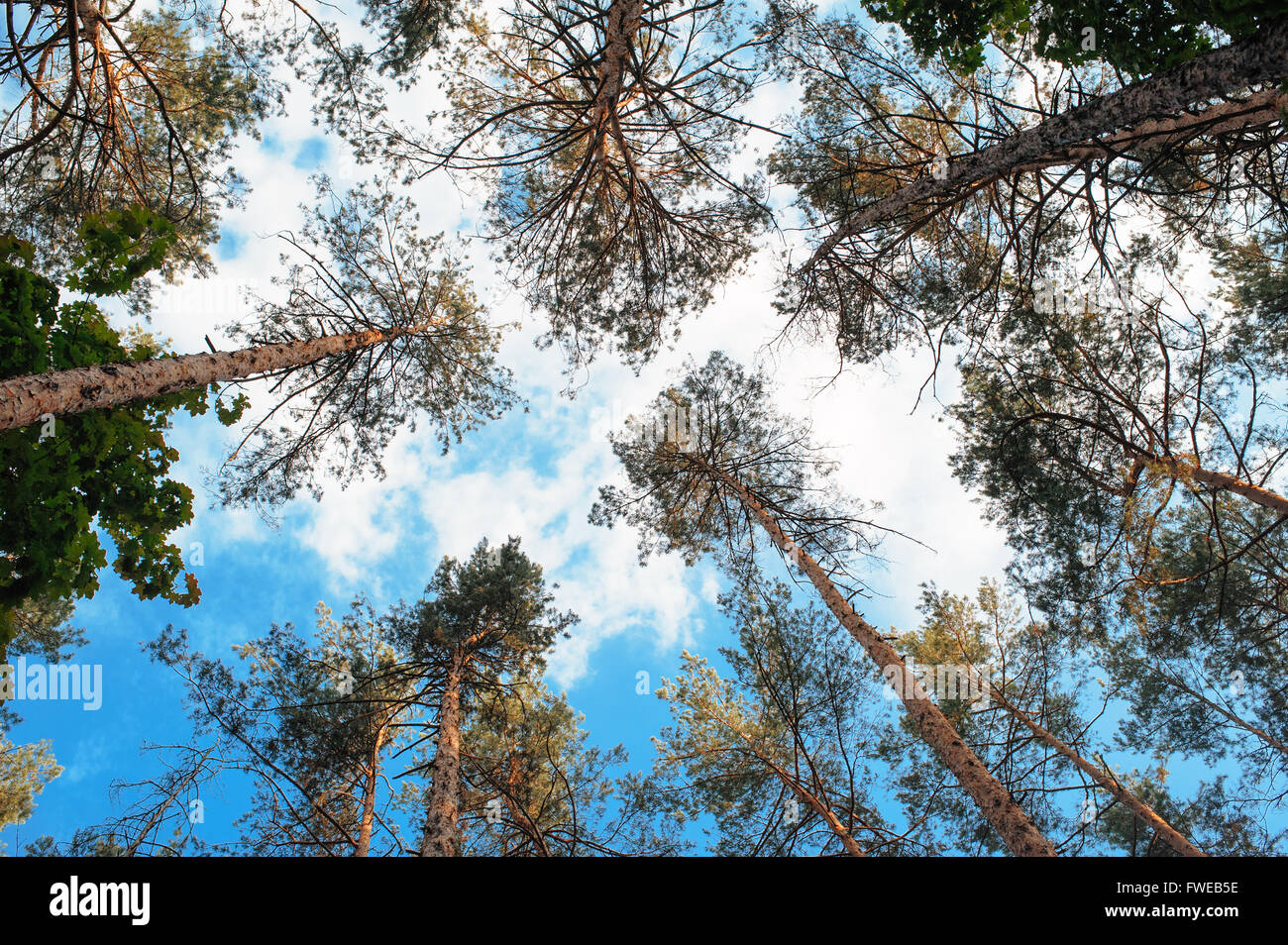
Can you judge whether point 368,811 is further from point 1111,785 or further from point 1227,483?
point 1227,483

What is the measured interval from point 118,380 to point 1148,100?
7397 millimetres

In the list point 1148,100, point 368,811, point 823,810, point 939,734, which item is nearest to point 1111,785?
point 939,734

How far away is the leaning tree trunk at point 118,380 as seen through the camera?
3.24 metres

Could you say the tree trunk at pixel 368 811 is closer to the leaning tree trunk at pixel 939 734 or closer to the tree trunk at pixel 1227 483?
the leaning tree trunk at pixel 939 734

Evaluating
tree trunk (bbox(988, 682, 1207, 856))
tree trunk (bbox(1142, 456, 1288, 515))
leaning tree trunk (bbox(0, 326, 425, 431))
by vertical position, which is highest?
leaning tree trunk (bbox(0, 326, 425, 431))

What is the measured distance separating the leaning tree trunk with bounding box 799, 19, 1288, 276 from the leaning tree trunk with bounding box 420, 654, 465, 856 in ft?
26.1

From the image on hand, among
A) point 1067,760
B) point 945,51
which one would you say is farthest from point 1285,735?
point 945,51

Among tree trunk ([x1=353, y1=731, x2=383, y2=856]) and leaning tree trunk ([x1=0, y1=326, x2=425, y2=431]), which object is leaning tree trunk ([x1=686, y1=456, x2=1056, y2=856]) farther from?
leaning tree trunk ([x1=0, y1=326, x2=425, y2=431])

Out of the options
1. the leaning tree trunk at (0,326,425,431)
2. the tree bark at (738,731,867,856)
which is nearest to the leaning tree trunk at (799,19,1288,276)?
the tree bark at (738,731,867,856)

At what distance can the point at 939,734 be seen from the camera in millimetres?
5234

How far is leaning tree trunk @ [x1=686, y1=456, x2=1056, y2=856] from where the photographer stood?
430cm

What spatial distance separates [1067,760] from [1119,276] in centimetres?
705
